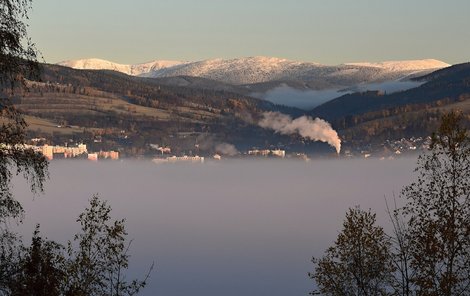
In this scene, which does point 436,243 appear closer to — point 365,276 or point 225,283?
point 365,276

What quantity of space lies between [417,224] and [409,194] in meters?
1.20

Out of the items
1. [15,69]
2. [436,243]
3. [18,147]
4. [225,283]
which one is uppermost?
[15,69]

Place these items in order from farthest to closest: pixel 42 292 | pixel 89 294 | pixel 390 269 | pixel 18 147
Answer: pixel 390 269 → pixel 89 294 → pixel 42 292 → pixel 18 147

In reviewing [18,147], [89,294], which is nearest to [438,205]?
[89,294]

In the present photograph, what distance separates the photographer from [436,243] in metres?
32.5

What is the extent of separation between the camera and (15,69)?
24188mm

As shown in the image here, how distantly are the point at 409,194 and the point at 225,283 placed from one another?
520 ft

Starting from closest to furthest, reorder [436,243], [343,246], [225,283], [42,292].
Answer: [42,292] < [436,243] < [343,246] < [225,283]

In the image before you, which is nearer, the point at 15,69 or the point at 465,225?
the point at 15,69

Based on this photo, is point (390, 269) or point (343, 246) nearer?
point (390, 269)

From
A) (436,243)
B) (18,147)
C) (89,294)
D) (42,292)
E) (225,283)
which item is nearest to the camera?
(18,147)

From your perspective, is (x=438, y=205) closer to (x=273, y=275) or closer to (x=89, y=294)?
(x=89, y=294)

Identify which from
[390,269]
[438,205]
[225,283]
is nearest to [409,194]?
[438,205]

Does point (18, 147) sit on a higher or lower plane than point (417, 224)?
higher
